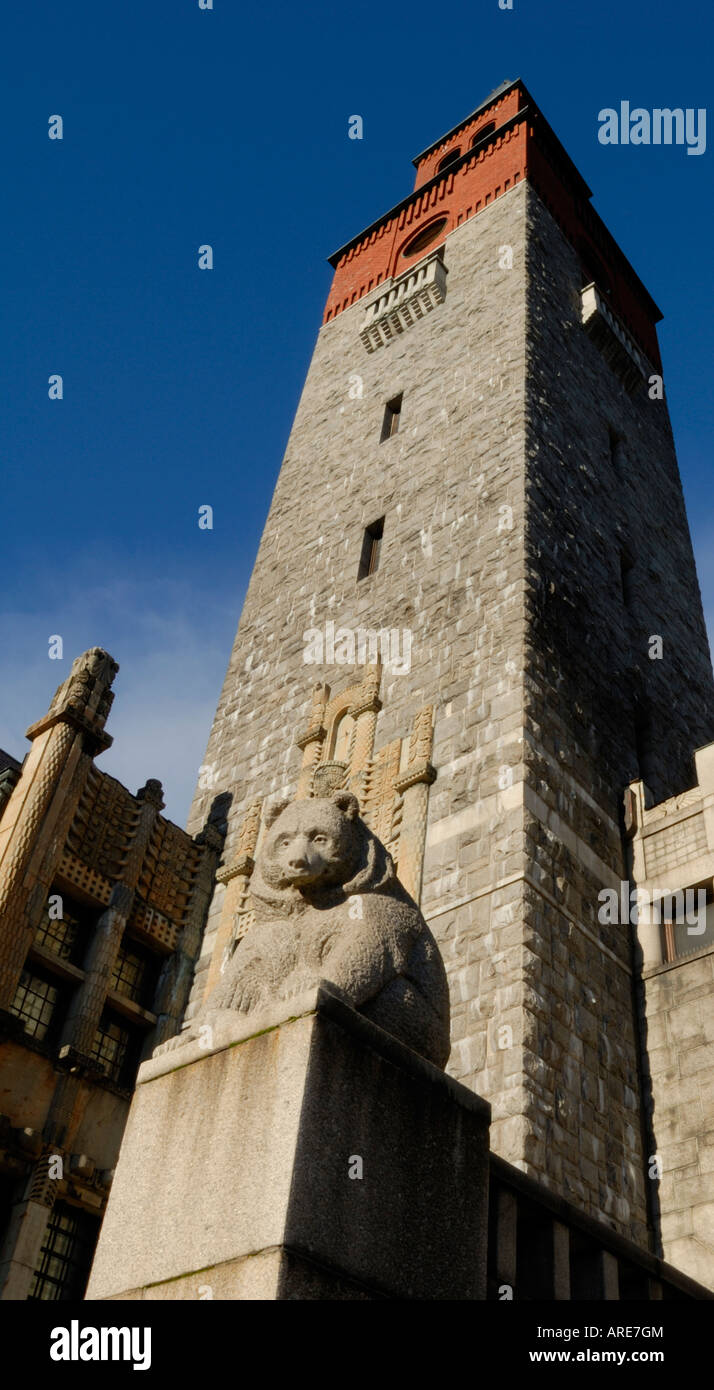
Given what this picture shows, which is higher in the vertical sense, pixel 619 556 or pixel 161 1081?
pixel 619 556

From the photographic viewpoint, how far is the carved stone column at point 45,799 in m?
11.3

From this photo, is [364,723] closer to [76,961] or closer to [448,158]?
[76,961]

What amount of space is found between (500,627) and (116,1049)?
6087 millimetres

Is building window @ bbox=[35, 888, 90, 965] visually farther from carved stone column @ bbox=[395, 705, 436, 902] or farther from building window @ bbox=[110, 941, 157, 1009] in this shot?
carved stone column @ bbox=[395, 705, 436, 902]

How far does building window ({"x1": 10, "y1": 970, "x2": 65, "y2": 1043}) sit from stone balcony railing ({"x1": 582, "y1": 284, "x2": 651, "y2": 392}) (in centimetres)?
1386

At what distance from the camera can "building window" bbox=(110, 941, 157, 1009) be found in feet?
41.4

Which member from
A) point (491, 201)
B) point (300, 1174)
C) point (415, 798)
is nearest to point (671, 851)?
point (415, 798)

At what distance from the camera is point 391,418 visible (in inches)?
736

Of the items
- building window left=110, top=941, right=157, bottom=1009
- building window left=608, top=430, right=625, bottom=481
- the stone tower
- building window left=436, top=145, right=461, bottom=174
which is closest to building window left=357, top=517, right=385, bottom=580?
the stone tower
